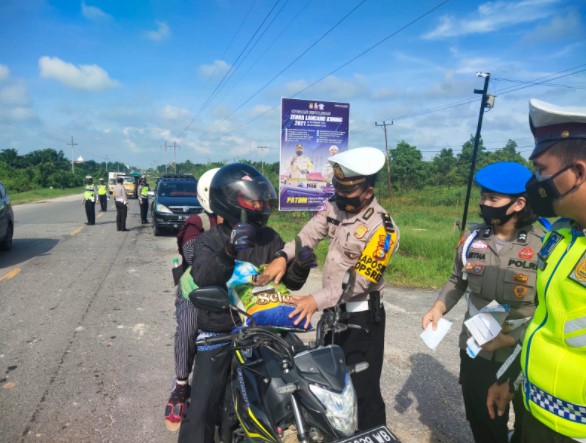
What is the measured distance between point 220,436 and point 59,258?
26.6ft

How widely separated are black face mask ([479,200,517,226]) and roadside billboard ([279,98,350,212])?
27.5ft

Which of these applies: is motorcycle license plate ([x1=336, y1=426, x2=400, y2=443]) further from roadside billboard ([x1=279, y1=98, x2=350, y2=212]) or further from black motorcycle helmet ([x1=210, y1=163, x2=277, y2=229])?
roadside billboard ([x1=279, y1=98, x2=350, y2=212])

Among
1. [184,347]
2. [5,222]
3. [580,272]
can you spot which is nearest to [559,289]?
[580,272]

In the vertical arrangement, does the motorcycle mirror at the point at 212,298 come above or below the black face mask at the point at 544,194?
below

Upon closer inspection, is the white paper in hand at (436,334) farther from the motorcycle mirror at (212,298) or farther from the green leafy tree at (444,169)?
the green leafy tree at (444,169)

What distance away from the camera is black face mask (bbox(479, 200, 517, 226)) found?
2.42 m

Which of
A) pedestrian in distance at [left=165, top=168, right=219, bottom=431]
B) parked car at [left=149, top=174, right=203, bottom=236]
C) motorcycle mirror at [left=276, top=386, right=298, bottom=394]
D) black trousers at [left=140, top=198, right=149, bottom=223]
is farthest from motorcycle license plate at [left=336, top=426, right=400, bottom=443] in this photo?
black trousers at [left=140, top=198, right=149, bottom=223]

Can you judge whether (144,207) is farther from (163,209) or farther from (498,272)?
(498,272)

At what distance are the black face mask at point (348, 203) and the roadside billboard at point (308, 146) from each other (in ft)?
26.9

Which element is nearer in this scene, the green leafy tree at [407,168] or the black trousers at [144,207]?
the black trousers at [144,207]

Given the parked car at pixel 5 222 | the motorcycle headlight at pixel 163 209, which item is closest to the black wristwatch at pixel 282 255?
the parked car at pixel 5 222

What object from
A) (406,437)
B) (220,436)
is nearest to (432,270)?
(406,437)

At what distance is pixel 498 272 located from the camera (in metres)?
2.39

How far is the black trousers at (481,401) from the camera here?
2.39 meters
